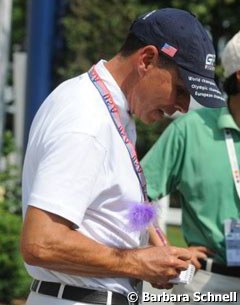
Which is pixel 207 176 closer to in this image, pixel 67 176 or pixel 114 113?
pixel 114 113

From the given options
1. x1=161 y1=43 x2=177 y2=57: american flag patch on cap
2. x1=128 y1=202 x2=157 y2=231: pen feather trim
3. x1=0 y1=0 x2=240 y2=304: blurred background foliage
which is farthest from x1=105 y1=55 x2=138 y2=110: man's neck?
x1=0 y1=0 x2=240 y2=304: blurred background foliage

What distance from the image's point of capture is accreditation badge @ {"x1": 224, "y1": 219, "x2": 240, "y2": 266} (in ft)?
12.6

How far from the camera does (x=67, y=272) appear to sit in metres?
2.70

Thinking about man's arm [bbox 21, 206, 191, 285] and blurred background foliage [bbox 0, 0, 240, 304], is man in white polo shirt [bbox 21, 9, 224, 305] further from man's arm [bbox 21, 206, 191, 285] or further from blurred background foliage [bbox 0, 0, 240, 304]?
blurred background foliage [bbox 0, 0, 240, 304]

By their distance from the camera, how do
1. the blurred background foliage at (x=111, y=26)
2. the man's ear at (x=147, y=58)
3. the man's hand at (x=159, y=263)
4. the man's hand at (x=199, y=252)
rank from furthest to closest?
the blurred background foliage at (x=111, y=26) < the man's hand at (x=199, y=252) < the man's ear at (x=147, y=58) < the man's hand at (x=159, y=263)

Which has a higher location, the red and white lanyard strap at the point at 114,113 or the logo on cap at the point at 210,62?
the logo on cap at the point at 210,62

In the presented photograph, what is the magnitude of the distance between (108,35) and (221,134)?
11.4m

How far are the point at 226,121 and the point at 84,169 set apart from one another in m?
1.56

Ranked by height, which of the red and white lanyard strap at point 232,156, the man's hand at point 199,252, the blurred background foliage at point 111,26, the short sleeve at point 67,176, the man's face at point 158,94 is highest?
the man's face at point 158,94

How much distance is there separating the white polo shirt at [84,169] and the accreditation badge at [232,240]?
3.35 feet

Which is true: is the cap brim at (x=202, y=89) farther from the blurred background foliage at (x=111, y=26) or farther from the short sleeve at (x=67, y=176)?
the blurred background foliage at (x=111, y=26)

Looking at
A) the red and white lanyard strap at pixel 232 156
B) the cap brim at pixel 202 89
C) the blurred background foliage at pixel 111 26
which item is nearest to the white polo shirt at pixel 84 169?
the cap brim at pixel 202 89

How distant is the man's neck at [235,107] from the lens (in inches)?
160

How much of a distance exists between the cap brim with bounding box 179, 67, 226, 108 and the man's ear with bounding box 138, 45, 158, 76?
0.31ft
